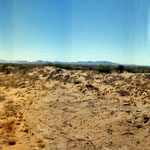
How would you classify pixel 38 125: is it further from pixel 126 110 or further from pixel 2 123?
pixel 126 110

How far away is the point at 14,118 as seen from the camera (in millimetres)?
9453

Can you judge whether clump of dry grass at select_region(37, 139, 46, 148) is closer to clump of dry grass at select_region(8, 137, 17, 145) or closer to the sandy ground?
the sandy ground

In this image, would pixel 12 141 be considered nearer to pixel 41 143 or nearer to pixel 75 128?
pixel 41 143

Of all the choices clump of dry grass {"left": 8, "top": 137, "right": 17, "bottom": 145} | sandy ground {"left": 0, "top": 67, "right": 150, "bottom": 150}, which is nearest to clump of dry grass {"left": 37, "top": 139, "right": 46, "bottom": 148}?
sandy ground {"left": 0, "top": 67, "right": 150, "bottom": 150}

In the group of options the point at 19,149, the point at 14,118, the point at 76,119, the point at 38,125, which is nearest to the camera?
the point at 19,149

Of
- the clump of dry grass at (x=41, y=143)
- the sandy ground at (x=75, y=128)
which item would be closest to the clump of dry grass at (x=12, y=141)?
the sandy ground at (x=75, y=128)

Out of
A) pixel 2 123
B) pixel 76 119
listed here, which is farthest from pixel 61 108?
pixel 2 123

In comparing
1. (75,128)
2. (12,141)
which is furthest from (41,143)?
(75,128)

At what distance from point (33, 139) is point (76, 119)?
3.67 meters

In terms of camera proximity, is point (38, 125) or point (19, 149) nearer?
point (19, 149)

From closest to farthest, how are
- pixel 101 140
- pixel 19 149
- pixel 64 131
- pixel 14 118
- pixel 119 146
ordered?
pixel 19 149
pixel 119 146
pixel 101 140
pixel 64 131
pixel 14 118

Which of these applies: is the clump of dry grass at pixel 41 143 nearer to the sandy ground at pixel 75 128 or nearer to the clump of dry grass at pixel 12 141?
the sandy ground at pixel 75 128

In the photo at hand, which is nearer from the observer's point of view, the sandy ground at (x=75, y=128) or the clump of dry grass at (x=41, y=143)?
the clump of dry grass at (x=41, y=143)

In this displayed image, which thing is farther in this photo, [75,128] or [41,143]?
[75,128]
